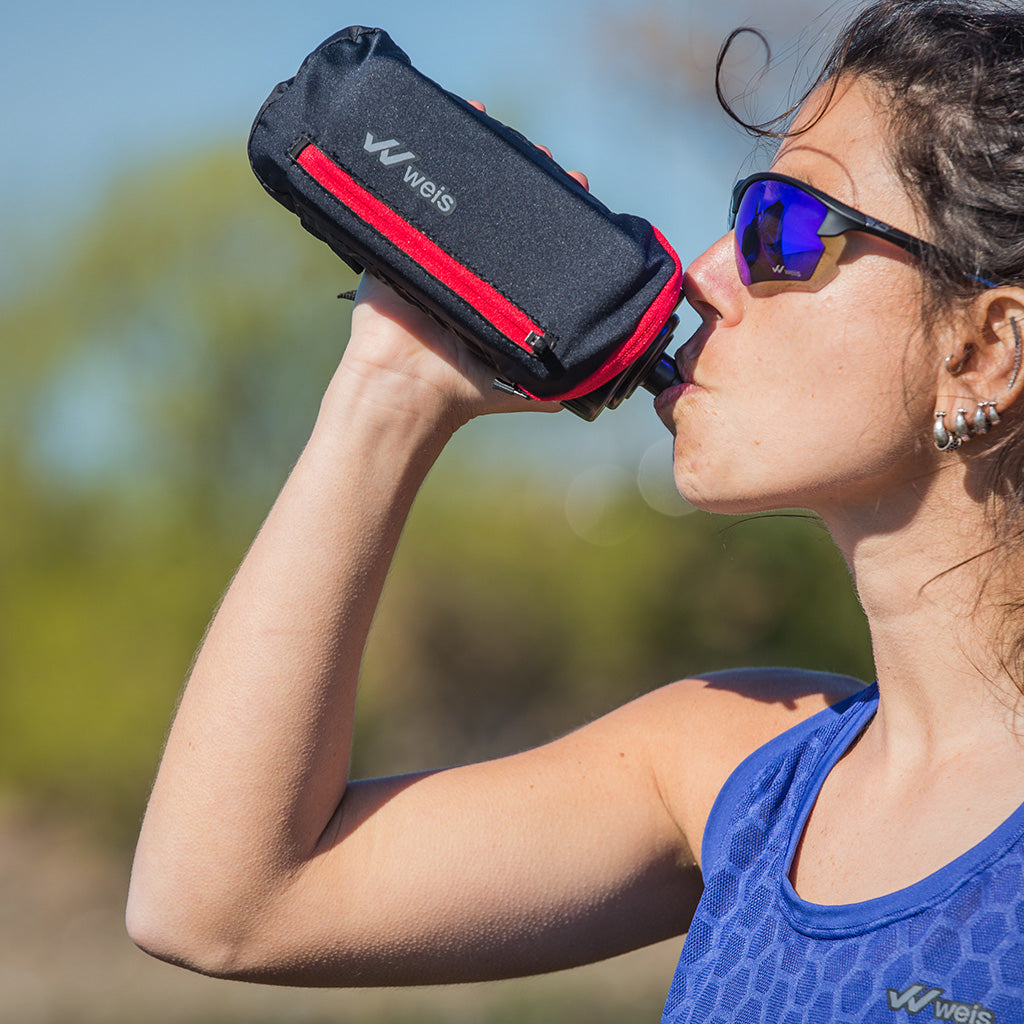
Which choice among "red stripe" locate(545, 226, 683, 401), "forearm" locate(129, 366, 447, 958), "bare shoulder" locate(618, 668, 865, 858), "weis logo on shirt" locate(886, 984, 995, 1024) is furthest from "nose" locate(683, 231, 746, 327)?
"weis logo on shirt" locate(886, 984, 995, 1024)

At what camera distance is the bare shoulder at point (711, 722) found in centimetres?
187

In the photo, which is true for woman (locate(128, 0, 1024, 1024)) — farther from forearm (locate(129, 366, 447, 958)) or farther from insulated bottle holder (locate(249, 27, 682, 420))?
insulated bottle holder (locate(249, 27, 682, 420))

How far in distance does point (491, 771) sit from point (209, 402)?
327 inches

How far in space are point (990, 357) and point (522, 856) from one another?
1060 millimetres

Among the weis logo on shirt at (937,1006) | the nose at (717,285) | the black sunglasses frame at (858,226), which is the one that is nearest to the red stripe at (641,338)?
the nose at (717,285)

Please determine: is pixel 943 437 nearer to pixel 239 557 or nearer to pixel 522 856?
pixel 522 856

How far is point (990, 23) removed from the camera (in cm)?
168

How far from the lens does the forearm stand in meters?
1.76

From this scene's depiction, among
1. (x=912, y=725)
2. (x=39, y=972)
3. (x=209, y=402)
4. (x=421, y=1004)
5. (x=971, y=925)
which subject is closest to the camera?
(x=971, y=925)

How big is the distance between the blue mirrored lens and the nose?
26 mm

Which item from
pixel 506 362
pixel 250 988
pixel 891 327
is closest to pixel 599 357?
pixel 506 362

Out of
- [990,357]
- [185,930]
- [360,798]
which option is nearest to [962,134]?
[990,357]

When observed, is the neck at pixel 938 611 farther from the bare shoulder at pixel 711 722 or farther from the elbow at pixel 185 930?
the elbow at pixel 185 930

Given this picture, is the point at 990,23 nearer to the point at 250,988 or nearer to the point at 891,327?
the point at 891,327
